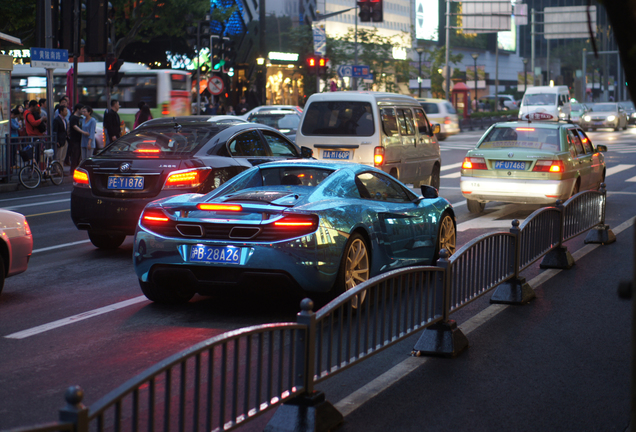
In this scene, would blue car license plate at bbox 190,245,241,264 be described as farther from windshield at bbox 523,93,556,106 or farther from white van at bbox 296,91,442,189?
windshield at bbox 523,93,556,106

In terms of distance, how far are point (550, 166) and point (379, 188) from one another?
247 inches

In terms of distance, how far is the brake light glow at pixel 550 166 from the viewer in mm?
13820

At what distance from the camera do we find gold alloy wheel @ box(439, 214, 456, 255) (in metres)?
9.09

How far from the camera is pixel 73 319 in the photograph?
7129 millimetres

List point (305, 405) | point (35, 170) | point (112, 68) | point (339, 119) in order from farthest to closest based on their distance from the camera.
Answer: point (112, 68) < point (35, 170) < point (339, 119) < point (305, 405)

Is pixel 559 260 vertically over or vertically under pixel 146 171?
under

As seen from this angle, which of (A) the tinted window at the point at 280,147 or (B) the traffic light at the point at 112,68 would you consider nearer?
(A) the tinted window at the point at 280,147

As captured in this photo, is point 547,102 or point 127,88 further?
point 547,102

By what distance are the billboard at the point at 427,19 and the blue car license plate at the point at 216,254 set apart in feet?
292

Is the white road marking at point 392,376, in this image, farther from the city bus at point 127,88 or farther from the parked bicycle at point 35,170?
A: the city bus at point 127,88

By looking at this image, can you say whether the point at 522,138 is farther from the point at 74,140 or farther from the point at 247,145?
the point at 74,140

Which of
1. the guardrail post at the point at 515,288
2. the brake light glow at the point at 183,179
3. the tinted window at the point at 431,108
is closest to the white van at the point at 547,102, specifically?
the tinted window at the point at 431,108

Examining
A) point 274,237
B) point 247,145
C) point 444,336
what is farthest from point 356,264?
point 247,145

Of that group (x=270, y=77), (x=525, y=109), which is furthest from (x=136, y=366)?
(x=270, y=77)
